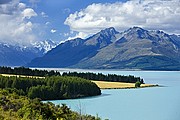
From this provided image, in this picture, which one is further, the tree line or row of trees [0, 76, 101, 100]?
the tree line

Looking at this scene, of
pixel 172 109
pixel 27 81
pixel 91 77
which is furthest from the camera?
pixel 91 77

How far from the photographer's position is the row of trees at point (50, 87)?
100812mm

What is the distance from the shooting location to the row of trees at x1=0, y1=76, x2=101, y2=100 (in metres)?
101

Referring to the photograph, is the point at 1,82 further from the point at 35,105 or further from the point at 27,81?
the point at 35,105

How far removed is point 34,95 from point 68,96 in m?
11.9

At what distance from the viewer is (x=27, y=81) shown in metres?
106

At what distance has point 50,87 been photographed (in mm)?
106062

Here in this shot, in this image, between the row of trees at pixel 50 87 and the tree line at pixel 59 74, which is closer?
the row of trees at pixel 50 87

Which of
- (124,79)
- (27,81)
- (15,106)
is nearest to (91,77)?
(124,79)

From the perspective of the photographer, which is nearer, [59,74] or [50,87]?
[50,87]

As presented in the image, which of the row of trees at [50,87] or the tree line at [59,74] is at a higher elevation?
the tree line at [59,74]

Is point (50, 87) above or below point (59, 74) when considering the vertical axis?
below

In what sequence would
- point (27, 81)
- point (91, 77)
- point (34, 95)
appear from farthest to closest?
point (91, 77)
point (27, 81)
point (34, 95)

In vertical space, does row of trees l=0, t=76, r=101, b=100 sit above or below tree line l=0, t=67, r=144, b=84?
below
